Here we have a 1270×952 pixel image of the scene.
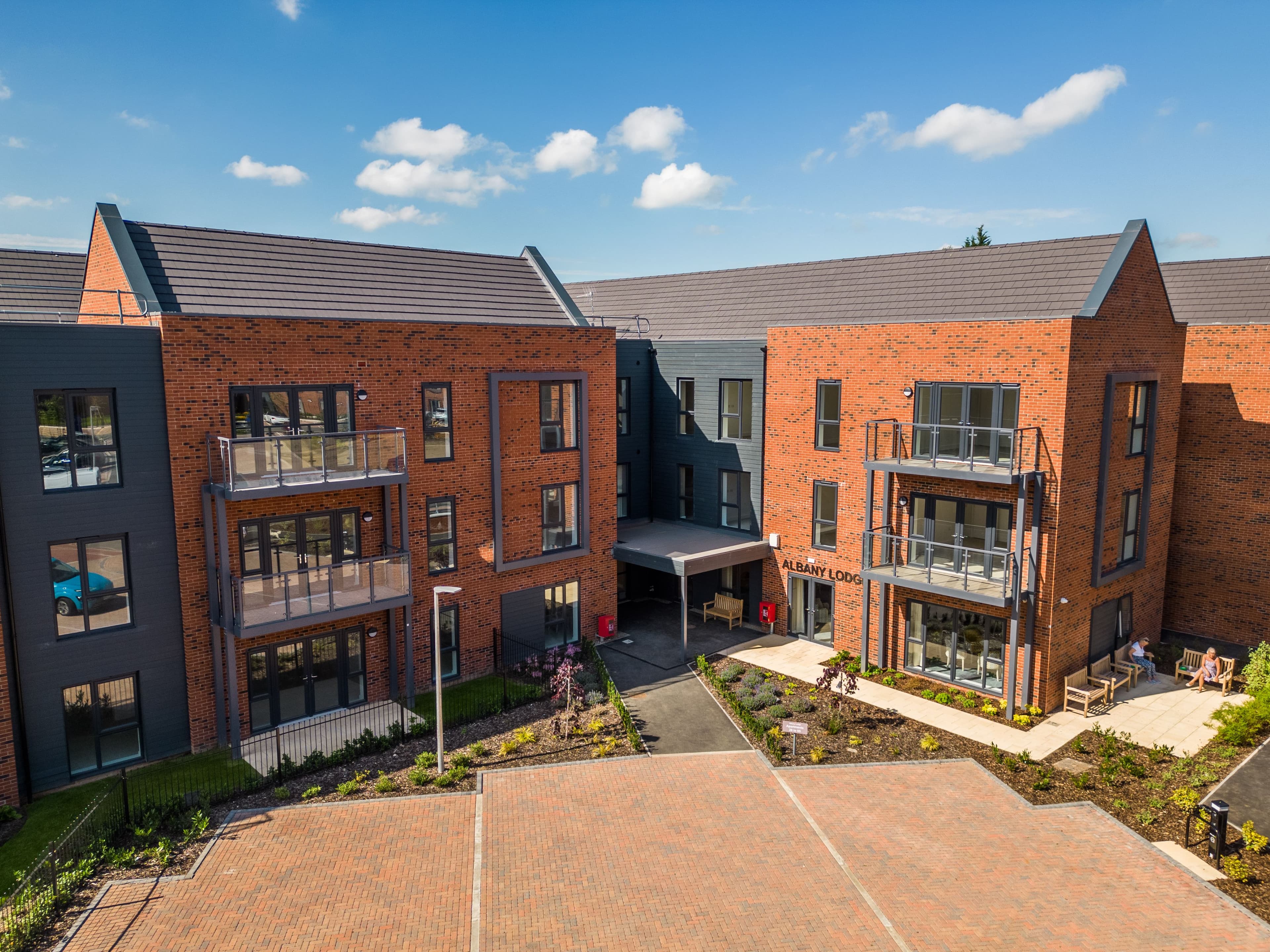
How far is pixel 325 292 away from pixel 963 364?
13566 mm

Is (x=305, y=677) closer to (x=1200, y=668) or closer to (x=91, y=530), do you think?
(x=91, y=530)

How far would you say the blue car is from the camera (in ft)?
44.2

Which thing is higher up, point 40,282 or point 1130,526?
point 40,282

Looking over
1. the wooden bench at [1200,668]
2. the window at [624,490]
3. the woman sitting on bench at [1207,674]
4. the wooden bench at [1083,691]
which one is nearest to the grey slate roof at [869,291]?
the window at [624,490]

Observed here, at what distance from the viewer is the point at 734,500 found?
2283 cm

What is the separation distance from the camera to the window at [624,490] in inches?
960

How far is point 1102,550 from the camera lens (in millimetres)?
17906

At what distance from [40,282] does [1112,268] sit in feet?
79.5

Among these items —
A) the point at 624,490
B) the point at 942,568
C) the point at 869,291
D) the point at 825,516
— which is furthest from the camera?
the point at 624,490

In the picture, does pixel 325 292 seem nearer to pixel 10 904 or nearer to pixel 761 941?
pixel 10 904

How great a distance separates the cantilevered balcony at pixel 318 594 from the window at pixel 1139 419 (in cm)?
1602

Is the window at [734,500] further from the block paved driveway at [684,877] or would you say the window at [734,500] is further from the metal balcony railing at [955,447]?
the block paved driveway at [684,877]

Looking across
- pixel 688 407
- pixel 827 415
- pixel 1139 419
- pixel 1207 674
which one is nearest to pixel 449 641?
pixel 688 407

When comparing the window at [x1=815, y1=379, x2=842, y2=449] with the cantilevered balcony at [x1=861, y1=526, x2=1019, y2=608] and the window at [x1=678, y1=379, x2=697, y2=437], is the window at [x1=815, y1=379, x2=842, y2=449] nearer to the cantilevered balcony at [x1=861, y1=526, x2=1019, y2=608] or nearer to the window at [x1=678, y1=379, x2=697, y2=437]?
the cantilevered balcony at [x1=861, y1=526, x2=1019, y2=608]
